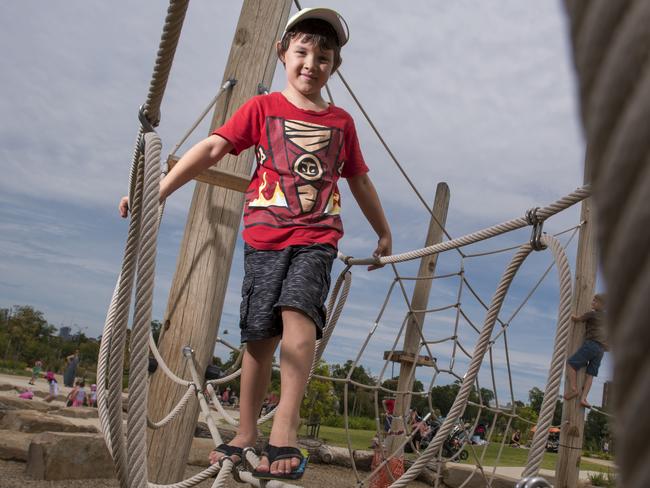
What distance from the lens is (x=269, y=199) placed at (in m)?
2.02

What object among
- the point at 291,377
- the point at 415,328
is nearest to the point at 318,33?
the point at 291,377

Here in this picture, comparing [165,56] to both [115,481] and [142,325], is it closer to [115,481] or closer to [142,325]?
[142,325]

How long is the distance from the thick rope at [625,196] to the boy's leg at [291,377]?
5.43 ft

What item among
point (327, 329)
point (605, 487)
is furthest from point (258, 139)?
point (605, 487)

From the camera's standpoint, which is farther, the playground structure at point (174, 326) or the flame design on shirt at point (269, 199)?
the flame design on shirt at point (269, 199)

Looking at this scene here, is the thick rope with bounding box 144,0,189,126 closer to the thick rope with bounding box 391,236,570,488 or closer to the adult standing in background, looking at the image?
the thick rope with bounding box 391,236,570,488

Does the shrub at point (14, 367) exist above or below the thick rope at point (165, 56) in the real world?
below

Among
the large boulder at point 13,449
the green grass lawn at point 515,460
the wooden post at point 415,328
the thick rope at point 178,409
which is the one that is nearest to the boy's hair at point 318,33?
the thick rope at point 178,409

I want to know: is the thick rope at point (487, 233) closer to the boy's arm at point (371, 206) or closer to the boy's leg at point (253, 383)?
the boy's arm at point (371, 206)

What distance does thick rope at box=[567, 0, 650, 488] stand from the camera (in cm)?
15

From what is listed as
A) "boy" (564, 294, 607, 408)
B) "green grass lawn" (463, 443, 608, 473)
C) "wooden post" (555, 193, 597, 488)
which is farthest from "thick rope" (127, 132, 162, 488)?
"green grass lawn" (463, 443, 608, 473)

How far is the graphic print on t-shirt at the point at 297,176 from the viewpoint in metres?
1.99

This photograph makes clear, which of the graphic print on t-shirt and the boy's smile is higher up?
the boy's smile

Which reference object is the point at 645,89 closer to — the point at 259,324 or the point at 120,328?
the point at 120,328
